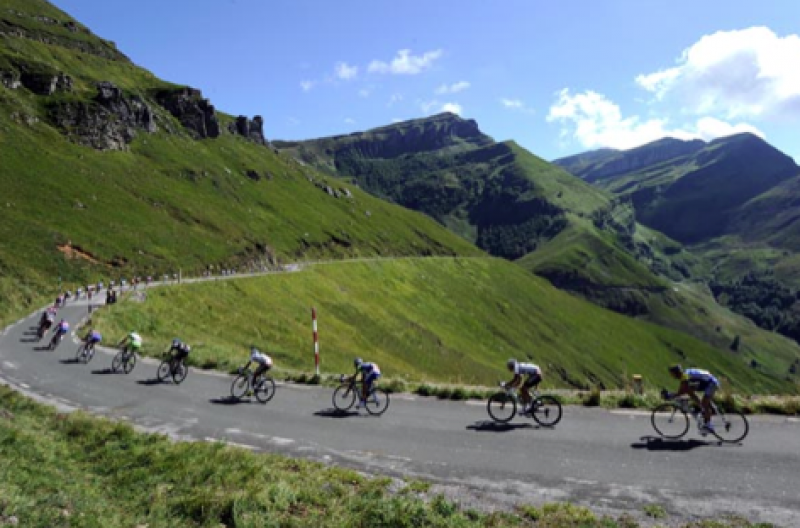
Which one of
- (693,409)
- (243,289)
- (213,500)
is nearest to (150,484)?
(213,500)

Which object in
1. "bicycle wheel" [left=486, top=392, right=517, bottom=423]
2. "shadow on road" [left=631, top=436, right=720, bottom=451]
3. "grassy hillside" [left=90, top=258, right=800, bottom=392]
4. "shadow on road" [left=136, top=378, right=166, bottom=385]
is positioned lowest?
"shadow on road" [left=136, top=378, right=166, bottom=385]

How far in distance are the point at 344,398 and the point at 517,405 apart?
18.8 feet

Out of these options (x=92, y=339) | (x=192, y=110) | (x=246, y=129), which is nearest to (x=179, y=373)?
(x=92, y=339)

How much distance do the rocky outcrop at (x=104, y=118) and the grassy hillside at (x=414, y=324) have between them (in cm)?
5153

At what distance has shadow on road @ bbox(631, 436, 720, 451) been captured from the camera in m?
13.3

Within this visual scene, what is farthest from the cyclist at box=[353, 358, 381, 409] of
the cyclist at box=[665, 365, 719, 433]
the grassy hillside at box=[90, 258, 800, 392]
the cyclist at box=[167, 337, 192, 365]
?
the cyclist at box=[167, 337, 192, 365]

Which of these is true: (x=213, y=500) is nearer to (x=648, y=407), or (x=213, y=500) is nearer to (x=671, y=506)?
(x=671, y=506)

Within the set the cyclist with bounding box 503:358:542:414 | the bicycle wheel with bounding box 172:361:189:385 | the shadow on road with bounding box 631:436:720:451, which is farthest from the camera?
the bicycle wheel with bounding box 172:361:189:385

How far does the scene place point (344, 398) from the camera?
1867cm

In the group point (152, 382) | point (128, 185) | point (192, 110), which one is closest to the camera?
point (152, 382)

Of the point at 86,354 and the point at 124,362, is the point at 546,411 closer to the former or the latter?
the point at 124,362

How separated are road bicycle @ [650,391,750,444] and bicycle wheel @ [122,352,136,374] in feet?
70.9

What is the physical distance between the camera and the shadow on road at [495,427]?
49.9ft

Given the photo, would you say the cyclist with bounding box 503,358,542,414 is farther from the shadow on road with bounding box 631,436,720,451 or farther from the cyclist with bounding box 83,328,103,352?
the cyclist with bounding box 83,328,103,352
